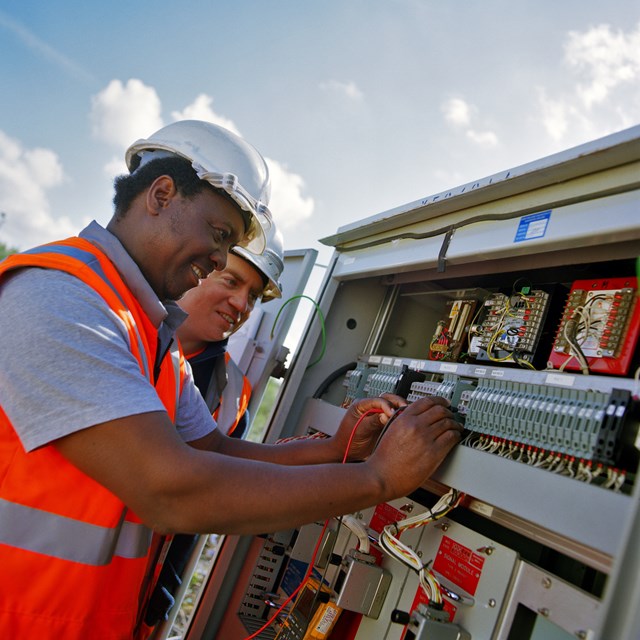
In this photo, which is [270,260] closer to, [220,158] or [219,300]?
[219,300]

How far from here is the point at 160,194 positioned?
4.12ft

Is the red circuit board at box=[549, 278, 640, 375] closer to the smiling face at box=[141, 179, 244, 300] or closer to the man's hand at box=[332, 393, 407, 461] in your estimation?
the man's hand at box=[332, 393, 407, 461]

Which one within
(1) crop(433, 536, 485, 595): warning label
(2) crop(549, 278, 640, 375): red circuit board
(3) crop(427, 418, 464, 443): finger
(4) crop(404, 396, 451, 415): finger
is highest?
(2) crop(549, 278, 640, 375): red circuit board

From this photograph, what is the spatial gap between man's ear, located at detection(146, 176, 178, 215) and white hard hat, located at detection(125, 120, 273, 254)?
0.27 ft

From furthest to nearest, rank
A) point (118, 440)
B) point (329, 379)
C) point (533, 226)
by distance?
point (329, 379), point (533, 226), point (118, 440)

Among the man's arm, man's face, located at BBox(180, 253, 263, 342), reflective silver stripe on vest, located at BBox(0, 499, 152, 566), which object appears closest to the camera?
the man's arm

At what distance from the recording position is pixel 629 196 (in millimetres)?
1033

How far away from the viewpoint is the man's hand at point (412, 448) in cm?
108

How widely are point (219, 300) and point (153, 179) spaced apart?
0.93 m

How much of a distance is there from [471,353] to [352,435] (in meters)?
0.44

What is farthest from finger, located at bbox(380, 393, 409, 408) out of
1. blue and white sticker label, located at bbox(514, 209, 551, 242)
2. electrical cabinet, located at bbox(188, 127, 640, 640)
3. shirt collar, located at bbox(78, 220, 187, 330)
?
shirt collar, located at bbox(78, 220, 187, 330)

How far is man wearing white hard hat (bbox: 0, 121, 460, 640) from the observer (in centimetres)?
89

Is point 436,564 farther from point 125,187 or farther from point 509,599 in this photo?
point 125,187

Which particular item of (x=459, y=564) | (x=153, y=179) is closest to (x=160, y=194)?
(x=153, y=179)
